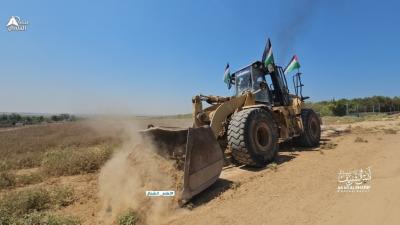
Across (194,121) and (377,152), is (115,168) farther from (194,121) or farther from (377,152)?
(377,152)

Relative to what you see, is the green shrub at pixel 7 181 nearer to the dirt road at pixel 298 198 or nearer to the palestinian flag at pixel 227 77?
the dirt road at pixel 298 198

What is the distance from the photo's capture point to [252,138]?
22.9 feet

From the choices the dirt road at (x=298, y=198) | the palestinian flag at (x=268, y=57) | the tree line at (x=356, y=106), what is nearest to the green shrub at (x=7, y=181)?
the dirt road at (x=298, y=198)

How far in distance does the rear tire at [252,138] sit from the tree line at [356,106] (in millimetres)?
37635

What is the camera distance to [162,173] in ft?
17.5

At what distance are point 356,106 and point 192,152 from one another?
5741 centimetres

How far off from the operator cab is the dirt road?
9.51 ft

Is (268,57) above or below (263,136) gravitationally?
above

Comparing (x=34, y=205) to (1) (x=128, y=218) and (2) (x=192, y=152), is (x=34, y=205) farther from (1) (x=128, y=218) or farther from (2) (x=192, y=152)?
(2) (x=192, y=152)

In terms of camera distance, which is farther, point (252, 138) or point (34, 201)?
point (252, 138)

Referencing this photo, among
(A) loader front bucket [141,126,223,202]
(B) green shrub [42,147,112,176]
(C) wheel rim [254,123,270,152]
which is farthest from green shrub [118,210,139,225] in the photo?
(B) green shrub [42,147,112,176]

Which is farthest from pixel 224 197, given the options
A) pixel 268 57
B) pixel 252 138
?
pixel 268 57

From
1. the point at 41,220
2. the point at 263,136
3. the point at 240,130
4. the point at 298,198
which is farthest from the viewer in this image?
the point at 263,136

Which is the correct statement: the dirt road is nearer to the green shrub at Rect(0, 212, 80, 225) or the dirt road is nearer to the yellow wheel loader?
the yellow wheel loader
